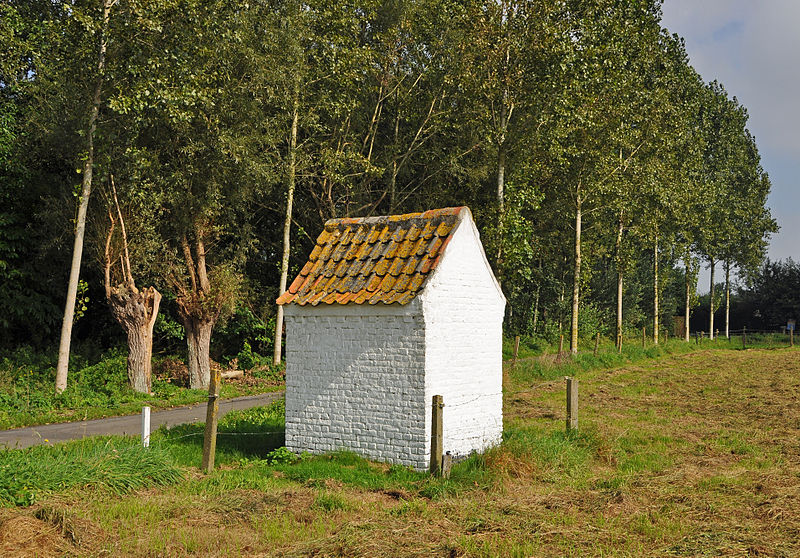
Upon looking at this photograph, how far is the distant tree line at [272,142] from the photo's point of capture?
2070 centimetres

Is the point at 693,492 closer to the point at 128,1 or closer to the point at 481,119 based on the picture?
the point at 128,1

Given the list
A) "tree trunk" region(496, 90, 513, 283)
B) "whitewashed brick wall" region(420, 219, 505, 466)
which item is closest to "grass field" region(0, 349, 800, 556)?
"whitewashed brick wall" region(420, 219, 505, 466)

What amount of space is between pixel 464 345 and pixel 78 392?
13227 mm

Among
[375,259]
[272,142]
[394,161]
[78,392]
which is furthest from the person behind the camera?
[394,161]

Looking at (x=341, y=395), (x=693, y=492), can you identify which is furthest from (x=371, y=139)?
(x=693, y=492)

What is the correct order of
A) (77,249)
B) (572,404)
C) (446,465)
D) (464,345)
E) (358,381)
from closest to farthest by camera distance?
(446,465), (358,381), (464,345), (572,404), (77,249)

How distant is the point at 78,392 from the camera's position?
20.2m

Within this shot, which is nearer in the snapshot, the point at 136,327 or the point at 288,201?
the point at 136,327

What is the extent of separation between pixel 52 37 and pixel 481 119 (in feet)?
52.0

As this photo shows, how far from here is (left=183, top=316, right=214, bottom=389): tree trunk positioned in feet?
80.4

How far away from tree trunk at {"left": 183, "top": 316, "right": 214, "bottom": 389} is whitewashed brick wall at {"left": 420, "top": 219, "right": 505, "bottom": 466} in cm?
1441

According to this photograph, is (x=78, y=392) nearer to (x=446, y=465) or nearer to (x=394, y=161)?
(x=446, y=465)

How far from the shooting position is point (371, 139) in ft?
109

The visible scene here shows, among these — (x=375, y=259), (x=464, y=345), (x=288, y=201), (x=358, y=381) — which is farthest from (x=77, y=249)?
(x=464, y=345)
